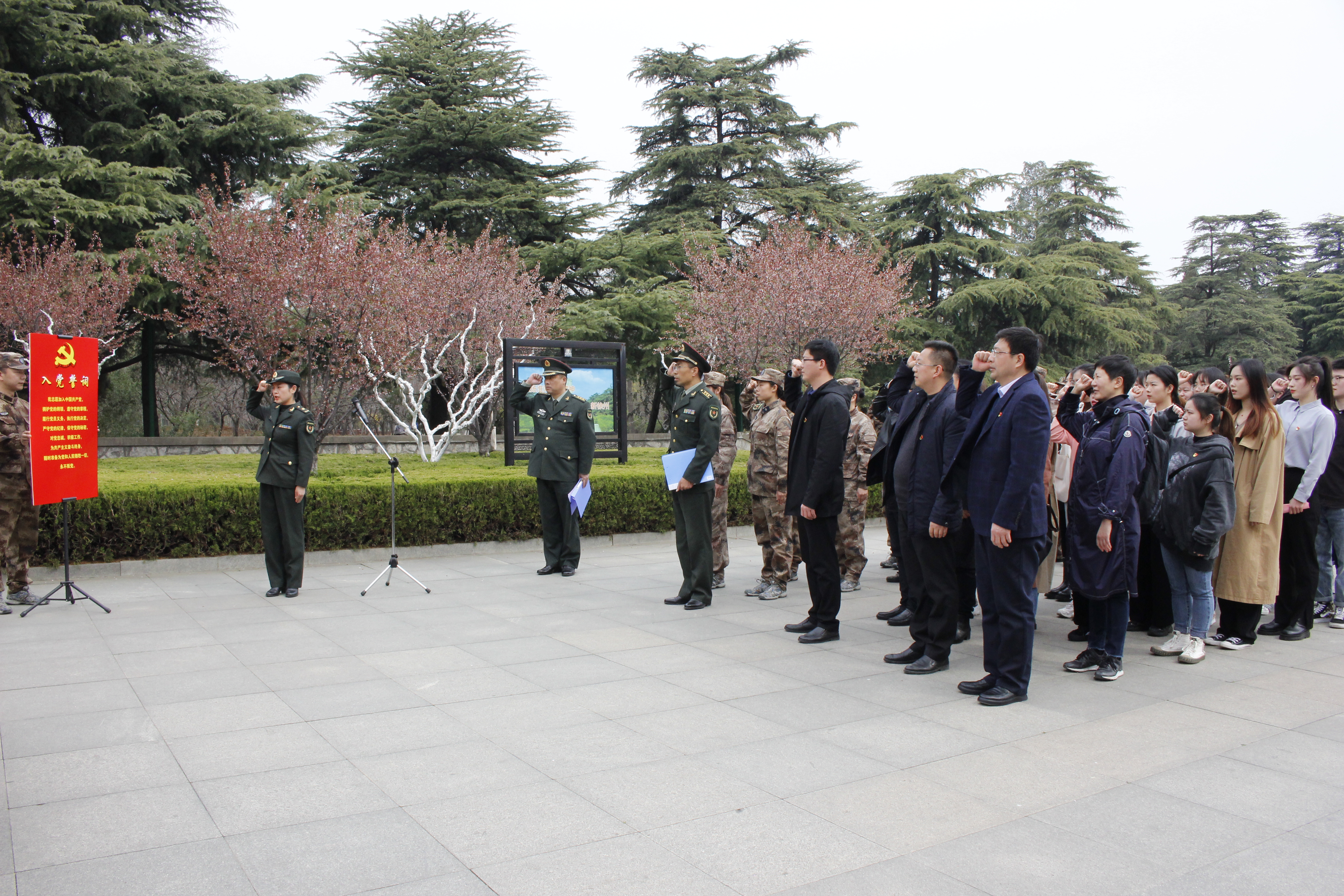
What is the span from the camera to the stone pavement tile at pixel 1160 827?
10.3 feet

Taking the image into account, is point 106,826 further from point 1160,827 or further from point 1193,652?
point 1193,652

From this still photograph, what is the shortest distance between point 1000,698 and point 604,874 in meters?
2.73

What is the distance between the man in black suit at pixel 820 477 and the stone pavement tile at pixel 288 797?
10.9 ft

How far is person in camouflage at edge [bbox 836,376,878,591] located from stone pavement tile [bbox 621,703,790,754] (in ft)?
12.6

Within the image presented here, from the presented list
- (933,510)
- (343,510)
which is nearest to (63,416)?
(343,510)

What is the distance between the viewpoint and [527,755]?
159 inches

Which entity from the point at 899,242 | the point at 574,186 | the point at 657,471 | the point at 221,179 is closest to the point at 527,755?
the point at 657,471

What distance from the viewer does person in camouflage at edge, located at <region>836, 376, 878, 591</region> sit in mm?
8414

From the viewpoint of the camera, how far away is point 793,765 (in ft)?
13.0

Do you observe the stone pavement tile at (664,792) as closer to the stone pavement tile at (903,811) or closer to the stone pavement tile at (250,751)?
the stone pavement tile at (903,811)

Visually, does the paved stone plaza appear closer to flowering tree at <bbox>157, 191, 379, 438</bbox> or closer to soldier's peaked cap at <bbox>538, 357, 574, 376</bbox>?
soldier's peaked cap at <bbox>538, 357, 574, 376</bbox>

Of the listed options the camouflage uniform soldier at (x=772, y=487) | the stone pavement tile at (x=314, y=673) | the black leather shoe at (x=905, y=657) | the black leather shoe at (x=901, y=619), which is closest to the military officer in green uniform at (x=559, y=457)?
the camouflage uniform soldier at (x=772, y=487)

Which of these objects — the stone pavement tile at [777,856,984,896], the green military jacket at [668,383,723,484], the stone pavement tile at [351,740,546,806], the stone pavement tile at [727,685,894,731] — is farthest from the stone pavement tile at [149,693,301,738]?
the green military jacket at [668,383,723,484]

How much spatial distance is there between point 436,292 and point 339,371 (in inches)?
148
